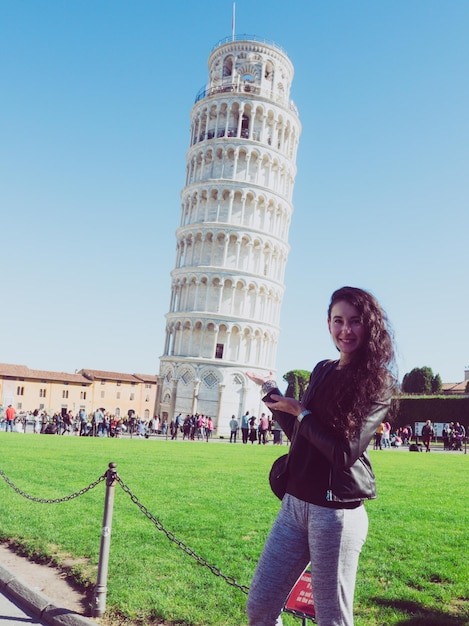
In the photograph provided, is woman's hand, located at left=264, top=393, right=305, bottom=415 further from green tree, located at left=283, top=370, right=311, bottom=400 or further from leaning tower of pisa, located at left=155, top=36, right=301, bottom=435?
green tree, located at left=283, top=370, right=311, bottom=400

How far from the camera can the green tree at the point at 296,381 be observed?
93.1 metres

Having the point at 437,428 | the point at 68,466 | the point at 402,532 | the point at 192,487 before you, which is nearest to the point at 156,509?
the point at 192,487

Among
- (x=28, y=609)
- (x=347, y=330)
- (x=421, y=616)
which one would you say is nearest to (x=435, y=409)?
(x=421, y=616)

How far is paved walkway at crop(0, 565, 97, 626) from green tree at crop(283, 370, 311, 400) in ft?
285

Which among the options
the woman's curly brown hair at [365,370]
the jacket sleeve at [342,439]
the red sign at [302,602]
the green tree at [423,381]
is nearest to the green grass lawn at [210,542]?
the red sign at [302,602]

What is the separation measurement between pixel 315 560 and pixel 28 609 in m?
3.48

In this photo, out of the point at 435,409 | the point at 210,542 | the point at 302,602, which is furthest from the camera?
the point at 435,409

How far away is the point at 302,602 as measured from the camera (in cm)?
359

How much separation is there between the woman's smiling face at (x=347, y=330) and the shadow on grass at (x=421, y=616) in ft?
8.94

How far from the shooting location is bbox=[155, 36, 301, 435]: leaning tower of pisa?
58.3m

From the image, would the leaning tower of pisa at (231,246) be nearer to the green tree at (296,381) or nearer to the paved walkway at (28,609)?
the green tree at (296,381)

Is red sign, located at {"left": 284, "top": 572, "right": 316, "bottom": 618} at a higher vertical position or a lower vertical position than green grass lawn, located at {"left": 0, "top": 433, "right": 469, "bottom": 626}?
higher

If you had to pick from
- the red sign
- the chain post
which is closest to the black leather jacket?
the red sign

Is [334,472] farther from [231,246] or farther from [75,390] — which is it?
[75,390]
